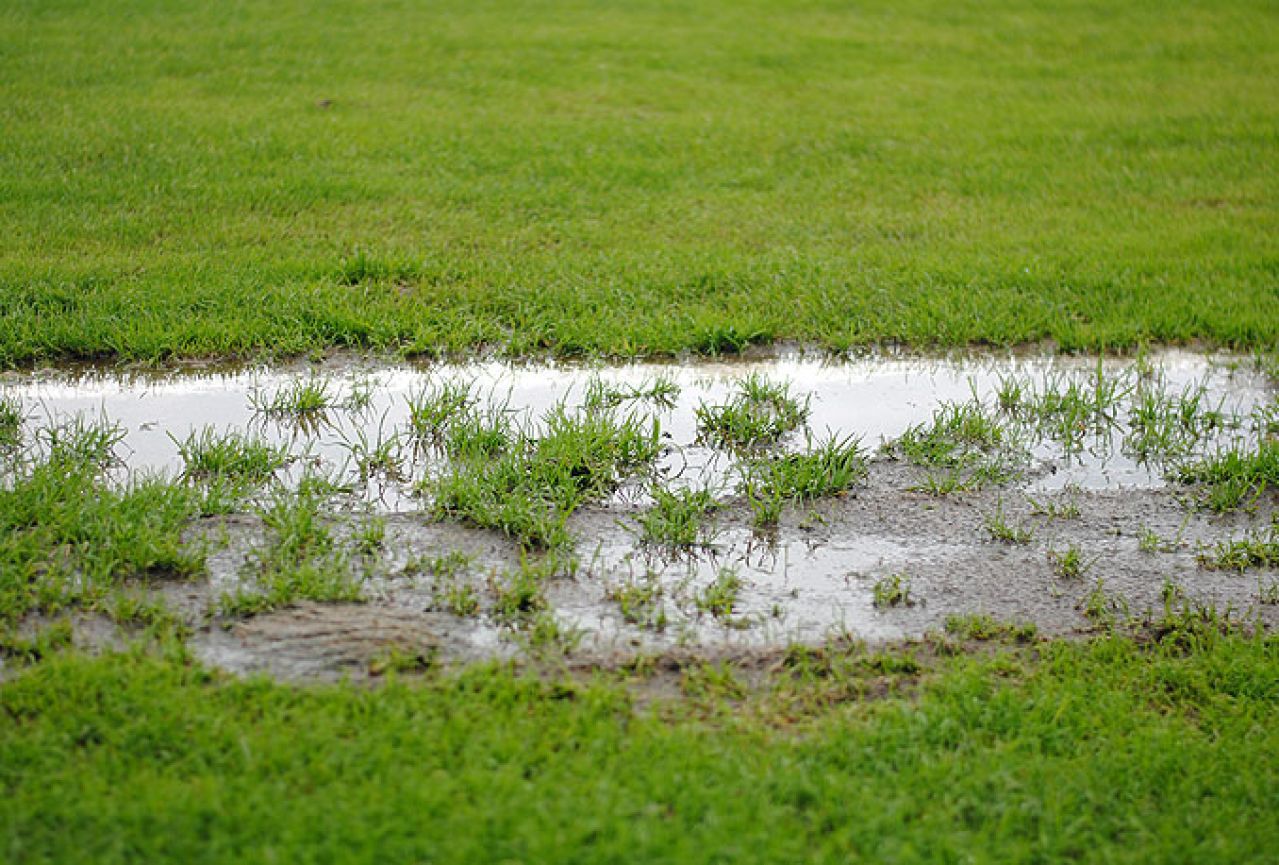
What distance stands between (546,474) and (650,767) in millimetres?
1406

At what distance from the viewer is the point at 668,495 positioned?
3902mm

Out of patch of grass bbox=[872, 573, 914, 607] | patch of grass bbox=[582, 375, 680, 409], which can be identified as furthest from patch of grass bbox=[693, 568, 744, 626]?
patch of grass bbox=[582, 375, 680, 409]

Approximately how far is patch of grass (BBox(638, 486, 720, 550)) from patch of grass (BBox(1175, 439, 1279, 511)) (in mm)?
1687

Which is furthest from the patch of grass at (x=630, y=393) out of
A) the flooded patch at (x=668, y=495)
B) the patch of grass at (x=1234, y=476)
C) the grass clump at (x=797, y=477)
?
the patch of grass at (x=1234, y=476)

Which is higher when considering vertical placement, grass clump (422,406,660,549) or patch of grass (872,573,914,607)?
grass clump (422,406,660,549)

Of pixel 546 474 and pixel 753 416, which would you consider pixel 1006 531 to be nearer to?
pixel 753 416

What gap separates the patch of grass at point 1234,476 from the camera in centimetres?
412

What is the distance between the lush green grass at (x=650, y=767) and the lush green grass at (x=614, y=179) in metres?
2.27

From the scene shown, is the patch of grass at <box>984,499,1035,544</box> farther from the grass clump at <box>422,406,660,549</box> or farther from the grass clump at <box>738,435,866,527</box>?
the grass clump at <box>422,406,660,549</box>

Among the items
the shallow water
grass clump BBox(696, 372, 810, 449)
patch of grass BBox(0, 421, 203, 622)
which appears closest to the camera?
patch of grass BBox(0, 421, 203, 622)

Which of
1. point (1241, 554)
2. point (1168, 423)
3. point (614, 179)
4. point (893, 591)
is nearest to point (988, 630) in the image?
point (893, 591)

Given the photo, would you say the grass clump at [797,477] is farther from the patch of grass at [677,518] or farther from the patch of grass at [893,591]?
the patch of grass at [893,591]

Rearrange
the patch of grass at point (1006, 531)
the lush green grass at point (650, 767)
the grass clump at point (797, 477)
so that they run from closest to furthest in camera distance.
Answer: the lush green grass at point (650, 767) < the patch of grass at point (1006, 531) < the grass clump at point (797, 477)

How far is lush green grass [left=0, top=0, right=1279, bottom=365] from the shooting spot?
208 inches
